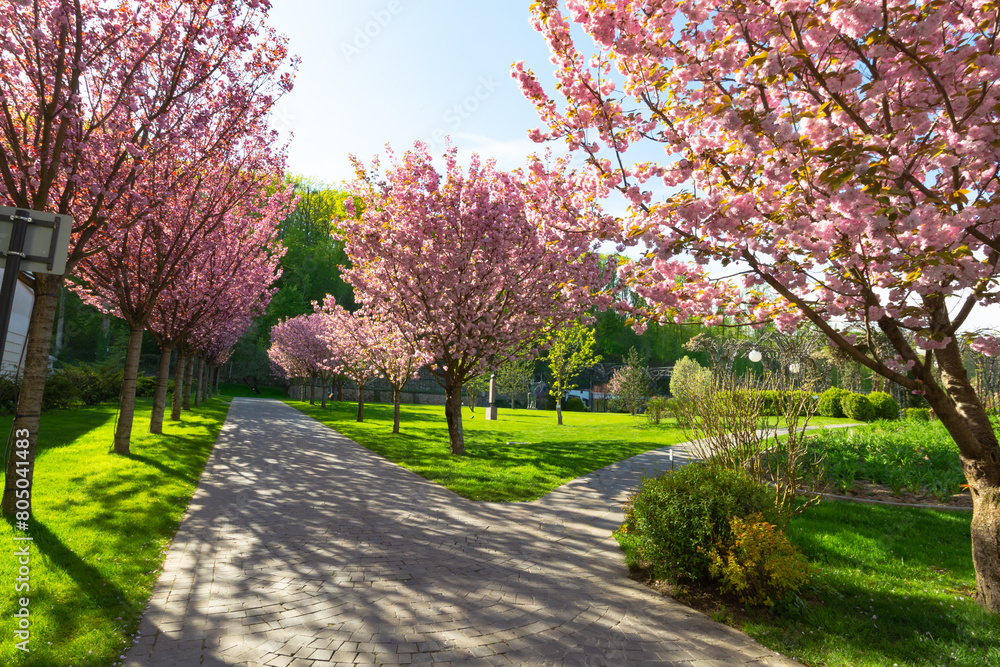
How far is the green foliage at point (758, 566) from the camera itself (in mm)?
4215

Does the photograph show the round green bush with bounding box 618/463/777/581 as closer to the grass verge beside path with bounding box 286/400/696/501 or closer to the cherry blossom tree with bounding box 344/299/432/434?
the grass verge beside path with bounding box 286/400/696/501

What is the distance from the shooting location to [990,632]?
3.81 metres

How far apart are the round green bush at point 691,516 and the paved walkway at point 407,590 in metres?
0.39

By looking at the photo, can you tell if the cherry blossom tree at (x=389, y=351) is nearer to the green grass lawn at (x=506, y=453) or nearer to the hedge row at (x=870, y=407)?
the green grass lawn at (x=506, y=453)

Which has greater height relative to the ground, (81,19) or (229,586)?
(81,19)

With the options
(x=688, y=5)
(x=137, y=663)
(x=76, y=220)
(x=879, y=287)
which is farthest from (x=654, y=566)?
(x=76, y=220)

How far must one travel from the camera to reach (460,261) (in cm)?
1131

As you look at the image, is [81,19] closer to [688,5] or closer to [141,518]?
[141,518]

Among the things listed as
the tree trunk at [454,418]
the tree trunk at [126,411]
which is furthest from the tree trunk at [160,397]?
the tree trunk at [454,418]

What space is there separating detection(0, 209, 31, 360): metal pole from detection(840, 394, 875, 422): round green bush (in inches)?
1242

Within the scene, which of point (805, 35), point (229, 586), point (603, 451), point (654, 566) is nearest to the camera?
point (805, 35)

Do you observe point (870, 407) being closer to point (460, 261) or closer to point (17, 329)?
point (460, 261)

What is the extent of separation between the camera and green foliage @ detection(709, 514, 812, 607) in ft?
13.8

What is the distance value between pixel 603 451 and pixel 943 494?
7.61 metres
